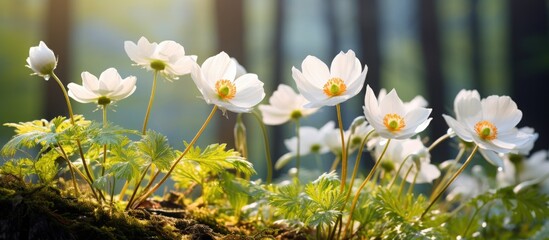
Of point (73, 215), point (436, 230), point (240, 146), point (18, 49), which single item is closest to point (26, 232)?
point (73, 215)

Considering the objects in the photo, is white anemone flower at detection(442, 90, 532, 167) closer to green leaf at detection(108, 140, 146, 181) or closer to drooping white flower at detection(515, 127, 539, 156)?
drooping white flower at detection(515, 127, 539, 156)

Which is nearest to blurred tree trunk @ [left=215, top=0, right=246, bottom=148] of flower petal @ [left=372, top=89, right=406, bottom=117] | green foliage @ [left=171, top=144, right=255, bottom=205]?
green foliage @ [left=171, top=144, right=255, bottom=205]

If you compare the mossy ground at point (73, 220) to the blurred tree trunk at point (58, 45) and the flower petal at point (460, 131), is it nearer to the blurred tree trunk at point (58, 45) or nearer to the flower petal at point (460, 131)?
the flower petal at point (460, 131)

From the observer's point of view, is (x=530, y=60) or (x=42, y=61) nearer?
(x=42, y=61)

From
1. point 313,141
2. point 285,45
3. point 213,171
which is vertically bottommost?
point 285,45

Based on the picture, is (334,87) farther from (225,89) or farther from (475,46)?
(475,46)

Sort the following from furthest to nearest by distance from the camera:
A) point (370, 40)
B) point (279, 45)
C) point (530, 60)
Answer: point (279, 45) < point (370, 40) < point (530, 60)

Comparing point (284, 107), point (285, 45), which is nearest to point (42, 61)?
point (284, 107)
